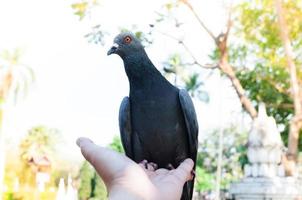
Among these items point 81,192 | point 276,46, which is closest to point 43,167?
point 81,192

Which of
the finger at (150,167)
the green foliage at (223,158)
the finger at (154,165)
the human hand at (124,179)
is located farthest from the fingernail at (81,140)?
the green foliage at (223,158)

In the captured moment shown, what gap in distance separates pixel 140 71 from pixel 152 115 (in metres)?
0.18

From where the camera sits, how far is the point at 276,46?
31.3ft

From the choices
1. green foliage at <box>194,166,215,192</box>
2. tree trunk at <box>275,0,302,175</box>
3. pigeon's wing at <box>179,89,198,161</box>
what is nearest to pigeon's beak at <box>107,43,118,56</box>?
pigeon's wing at <box>179,89,198,161</box>

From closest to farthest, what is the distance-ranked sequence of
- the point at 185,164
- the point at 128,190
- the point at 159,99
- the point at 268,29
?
1. the point at 128,190
2. the point at 185,164
3. the point at 159,99
4. the point at 268,29

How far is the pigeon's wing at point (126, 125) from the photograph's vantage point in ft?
7.47

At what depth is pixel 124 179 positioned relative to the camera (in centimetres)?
153

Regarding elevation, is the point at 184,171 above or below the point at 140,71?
below

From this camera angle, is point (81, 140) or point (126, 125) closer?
point (81, 140)

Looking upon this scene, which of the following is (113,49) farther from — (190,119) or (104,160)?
(104,160)

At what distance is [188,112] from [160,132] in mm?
154

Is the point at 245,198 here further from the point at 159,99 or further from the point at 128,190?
the point at 128,190

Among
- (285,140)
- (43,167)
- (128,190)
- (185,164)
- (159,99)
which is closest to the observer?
(128,190)

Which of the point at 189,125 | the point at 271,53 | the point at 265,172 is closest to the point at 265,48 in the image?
the point at 271,53
